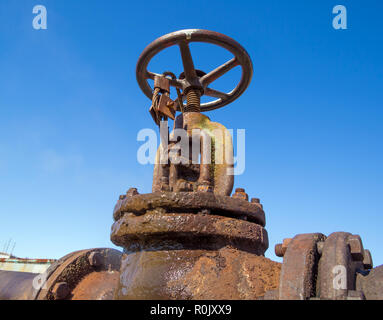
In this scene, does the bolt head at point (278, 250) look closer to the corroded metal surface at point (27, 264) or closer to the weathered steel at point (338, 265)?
the weathered steel at point (338, 265)

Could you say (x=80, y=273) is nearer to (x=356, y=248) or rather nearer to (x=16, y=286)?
(x=16, y=286)

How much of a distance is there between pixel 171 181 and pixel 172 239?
2.30 ft

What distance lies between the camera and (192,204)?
1954 mm

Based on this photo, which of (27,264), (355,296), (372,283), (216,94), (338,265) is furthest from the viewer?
(27,264)

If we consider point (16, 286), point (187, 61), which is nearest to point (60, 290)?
point (16, 286)

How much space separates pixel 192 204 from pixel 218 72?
2000 mm

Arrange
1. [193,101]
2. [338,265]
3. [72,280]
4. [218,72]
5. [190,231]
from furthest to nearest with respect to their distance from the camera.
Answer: [218,72]
[193,101]
[72,280]
[190,231]
[338,265]

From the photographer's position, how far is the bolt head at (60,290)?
2.24 m

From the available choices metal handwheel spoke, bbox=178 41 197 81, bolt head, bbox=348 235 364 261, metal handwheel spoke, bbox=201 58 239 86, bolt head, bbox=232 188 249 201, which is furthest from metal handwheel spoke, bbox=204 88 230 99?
bolt head, bbox=348 235 364 261

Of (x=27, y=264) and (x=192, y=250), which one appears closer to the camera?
(x=192, y=250)

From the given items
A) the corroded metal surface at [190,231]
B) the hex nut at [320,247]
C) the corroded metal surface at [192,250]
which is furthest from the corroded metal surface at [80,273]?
the hex nut at [320,247]

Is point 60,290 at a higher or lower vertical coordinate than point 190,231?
lower
